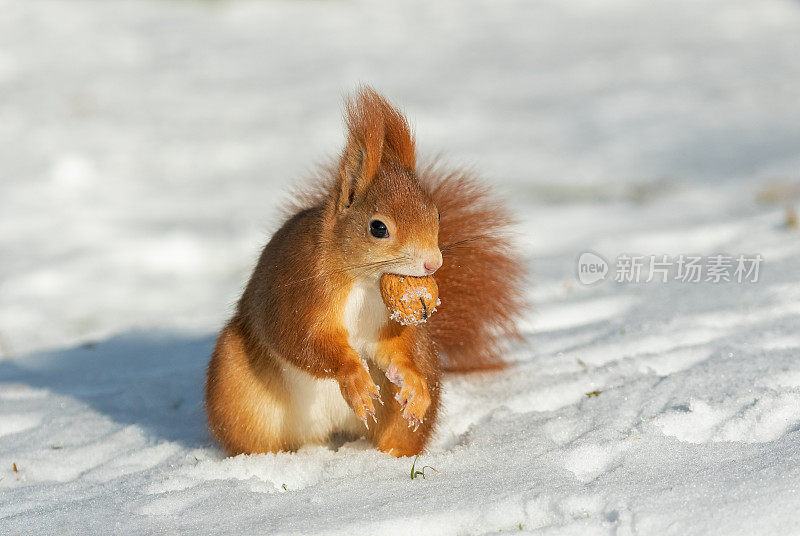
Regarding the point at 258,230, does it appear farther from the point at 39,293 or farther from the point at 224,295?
the point at 39,293

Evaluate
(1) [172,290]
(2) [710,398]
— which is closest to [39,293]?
(1) [172,290]

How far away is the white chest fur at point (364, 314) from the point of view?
5.53ft

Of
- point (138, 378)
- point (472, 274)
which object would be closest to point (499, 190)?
point (138, 378)

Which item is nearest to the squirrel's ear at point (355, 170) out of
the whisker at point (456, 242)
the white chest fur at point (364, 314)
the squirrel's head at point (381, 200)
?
the squirrel's head at point (381, 200)

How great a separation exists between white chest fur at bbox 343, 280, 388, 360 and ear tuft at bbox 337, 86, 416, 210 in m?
0.17

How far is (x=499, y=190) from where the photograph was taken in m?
4.79

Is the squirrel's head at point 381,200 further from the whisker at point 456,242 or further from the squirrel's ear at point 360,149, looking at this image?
the whisker at point 456,242

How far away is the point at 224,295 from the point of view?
3725 mm

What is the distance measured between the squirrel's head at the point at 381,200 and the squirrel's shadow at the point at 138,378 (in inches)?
27.8

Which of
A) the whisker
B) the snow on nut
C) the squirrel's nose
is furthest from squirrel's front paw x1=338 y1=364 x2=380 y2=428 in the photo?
the whisker

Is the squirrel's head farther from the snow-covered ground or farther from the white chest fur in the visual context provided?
the snow-covered ground

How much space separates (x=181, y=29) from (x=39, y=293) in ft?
15.2

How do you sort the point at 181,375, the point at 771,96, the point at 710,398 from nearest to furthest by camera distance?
the point at 710,398 < the point at 181,375 < the point at 771,96

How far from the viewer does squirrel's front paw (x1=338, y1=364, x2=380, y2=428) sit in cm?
164
